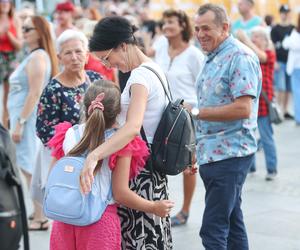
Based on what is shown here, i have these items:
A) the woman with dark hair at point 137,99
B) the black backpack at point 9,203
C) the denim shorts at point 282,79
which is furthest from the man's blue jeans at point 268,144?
the denim shorts at point 282,79

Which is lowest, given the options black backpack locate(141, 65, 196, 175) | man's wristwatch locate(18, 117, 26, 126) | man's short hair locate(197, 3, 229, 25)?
man's wristwatch locate(18, 117, 26, 126)

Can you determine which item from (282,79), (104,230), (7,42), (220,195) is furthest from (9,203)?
(282,79)

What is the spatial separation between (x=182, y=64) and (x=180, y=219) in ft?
4.43

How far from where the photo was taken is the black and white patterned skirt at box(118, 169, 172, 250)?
437cm

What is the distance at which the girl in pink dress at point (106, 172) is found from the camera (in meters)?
4.16

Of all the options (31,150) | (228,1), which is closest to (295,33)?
(228,1)

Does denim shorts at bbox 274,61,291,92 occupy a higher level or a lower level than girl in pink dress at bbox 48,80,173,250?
lower

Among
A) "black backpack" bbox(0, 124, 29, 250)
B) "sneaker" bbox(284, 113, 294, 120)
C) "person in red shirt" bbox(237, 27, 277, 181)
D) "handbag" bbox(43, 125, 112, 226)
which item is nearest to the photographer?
"black backpack" bbox(0, 124, 29, 250)

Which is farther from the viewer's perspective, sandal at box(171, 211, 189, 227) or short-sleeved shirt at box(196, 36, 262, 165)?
sandal at box(171, 211, 189, 227)

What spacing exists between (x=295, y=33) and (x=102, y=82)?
9141mm

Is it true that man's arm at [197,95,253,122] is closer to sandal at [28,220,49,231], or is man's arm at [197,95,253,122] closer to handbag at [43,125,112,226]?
handbag at [43,125,112,226]

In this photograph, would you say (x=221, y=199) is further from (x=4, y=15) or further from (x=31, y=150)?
(x=4, y=15)

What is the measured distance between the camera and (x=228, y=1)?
13.9 meters

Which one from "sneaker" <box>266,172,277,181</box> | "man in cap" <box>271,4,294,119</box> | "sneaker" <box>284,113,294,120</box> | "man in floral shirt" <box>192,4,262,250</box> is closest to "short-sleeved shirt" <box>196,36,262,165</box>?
"man in floral shirt" <box>192,4,262,250</box>
